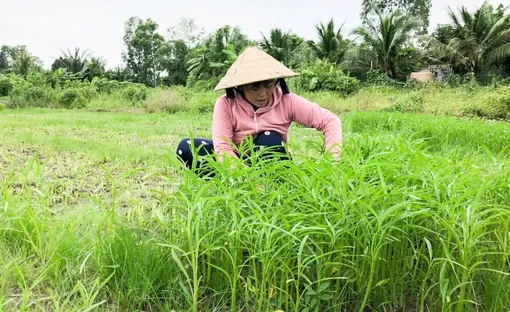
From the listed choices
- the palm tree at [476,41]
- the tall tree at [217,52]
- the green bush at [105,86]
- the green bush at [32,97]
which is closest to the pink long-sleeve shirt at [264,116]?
the green bush at [32,97]

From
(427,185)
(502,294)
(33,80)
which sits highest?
(33,80)

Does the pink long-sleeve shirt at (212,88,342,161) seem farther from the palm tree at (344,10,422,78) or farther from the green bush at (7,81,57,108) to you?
the palm tree at (344,10,422,78)

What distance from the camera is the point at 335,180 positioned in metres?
A: 1.36

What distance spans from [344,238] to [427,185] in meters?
0.38

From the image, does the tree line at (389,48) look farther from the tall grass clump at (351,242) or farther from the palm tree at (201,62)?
the tall grass clump at (351,242)

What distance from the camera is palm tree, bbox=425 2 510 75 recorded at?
22453 mm

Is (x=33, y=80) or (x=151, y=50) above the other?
(x=151, y=50)

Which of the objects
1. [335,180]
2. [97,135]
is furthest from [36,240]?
[97,135]

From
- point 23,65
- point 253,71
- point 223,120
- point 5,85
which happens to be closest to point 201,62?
point 5,85

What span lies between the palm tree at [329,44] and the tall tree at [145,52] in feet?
54.8

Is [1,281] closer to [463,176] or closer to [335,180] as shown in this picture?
[335,180]

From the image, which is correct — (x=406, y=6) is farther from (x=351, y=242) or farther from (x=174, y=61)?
(x=351, y=242)

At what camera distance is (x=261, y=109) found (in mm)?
2469

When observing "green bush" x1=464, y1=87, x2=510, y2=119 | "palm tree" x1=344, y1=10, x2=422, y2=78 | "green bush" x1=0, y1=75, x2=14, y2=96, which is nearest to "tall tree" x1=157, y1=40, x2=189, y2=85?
"green bush" x1=0, y1=75, x2=14, y2=96
